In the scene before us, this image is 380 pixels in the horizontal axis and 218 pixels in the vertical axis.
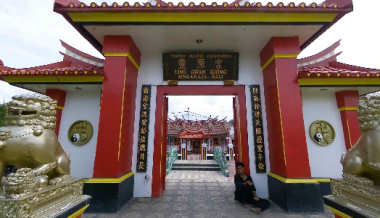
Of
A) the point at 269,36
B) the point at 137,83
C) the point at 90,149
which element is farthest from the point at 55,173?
the point at 269,36

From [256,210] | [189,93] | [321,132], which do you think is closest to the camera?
[256,210]

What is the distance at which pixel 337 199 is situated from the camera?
223 centimetres

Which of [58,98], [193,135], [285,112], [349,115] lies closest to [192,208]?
[285,112]

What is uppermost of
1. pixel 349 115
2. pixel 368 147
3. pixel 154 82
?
pixel 154 82

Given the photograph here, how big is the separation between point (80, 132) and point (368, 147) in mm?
5688

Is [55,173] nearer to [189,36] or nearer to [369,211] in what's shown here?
[369,211]

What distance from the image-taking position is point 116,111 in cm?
391

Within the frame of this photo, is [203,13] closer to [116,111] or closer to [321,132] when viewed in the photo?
[116,111]

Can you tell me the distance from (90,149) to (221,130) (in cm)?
1465

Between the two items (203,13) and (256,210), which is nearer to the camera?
(256,210)

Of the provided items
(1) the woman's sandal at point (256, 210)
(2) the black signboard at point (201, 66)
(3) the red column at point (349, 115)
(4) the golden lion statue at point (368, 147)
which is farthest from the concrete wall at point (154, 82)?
(4) the golden lion statue at point (368, 147)

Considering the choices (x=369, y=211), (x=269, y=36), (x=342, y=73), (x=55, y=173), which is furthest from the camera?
(x=269, y=36)

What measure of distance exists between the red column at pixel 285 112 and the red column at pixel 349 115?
1552mm

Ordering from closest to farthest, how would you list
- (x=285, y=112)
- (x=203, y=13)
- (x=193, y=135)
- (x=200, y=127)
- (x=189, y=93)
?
1. (x=203, y=13)
2. (x=285, y=112)
3. (x=189, y=93)
4. (x=193, y=135)
5. (x=200, y=127)
